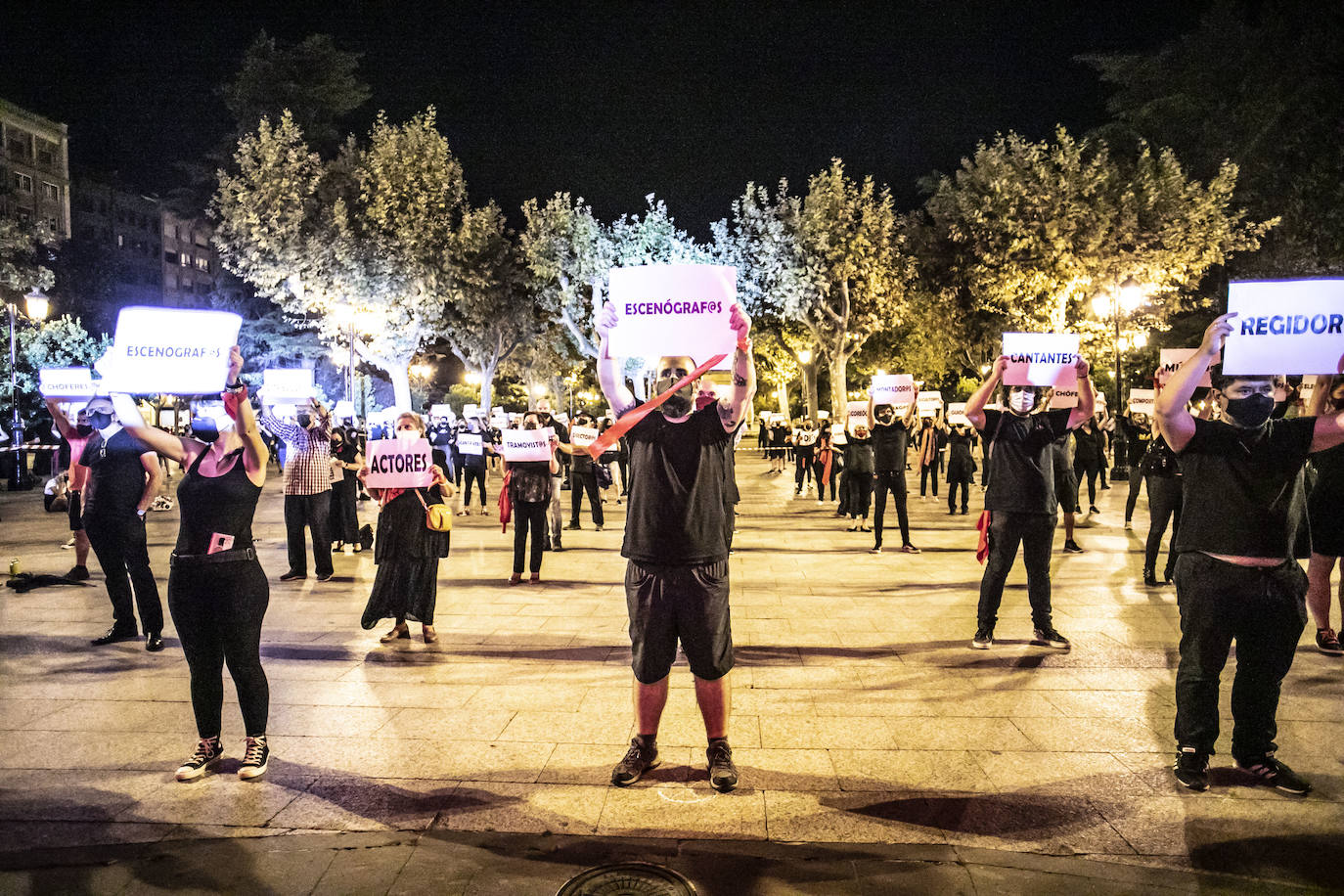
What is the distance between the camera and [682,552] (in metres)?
4.39

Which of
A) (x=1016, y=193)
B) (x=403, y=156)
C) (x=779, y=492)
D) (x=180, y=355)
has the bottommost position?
(x=779, y=492)

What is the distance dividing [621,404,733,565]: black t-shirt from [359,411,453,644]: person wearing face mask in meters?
3.32

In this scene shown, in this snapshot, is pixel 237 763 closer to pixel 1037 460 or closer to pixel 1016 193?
pixel 1037 460

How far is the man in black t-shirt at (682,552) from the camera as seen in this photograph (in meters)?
4.40

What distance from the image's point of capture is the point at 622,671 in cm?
655

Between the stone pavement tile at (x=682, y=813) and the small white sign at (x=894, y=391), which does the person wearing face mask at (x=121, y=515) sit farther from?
the small white sign at (x=894, y=391)

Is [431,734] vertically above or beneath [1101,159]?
beneath

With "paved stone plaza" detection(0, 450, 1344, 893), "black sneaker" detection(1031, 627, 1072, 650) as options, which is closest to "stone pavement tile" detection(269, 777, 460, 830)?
"paved stone plaza" detection(0, 450, 1344, 893)

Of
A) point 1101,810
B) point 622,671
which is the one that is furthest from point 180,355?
point 1101,810

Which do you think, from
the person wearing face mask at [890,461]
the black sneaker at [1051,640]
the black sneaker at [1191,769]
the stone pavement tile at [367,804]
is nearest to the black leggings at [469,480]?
the person wearing face mask at [890,461]

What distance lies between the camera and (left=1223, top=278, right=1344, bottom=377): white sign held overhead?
14.8ft

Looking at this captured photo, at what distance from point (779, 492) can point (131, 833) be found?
18.8 meters

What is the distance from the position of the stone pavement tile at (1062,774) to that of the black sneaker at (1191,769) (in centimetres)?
17

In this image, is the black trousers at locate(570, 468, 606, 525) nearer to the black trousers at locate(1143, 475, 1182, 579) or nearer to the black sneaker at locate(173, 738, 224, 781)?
the black trousers at locate(1143, 475, 1182, 579)
